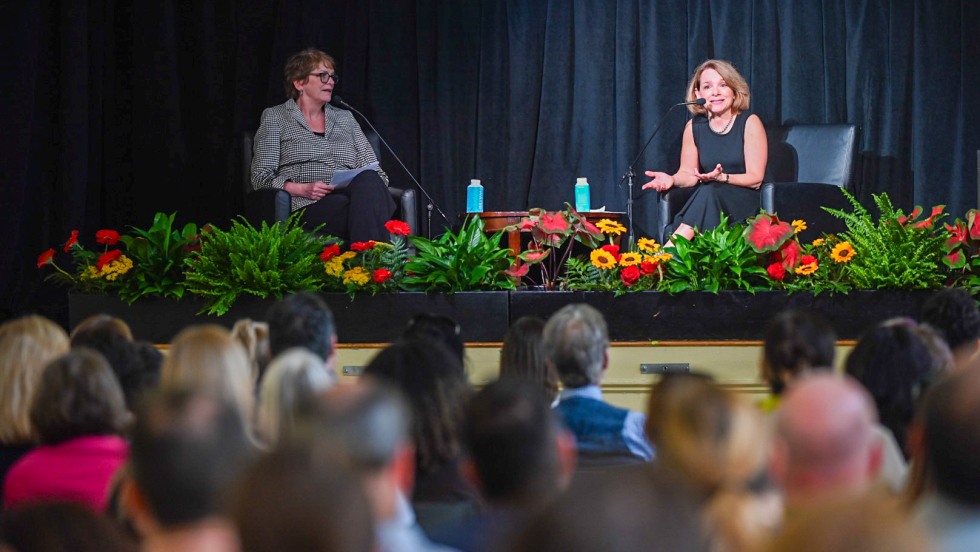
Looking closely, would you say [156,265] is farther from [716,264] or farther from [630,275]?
[716,264]

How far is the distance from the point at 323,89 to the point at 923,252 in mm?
2903

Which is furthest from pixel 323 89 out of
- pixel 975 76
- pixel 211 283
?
pixel 975 76

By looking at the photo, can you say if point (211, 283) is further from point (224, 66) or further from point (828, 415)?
point (828, 415)

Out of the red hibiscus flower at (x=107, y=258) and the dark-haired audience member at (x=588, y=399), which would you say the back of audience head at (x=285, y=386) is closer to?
the dark-haired audience member at (x=588, y=399)

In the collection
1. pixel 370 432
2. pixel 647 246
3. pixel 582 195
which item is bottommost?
pixel 370 432

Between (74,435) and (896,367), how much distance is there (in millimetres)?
1469

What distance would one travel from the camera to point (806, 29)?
6.29 metres

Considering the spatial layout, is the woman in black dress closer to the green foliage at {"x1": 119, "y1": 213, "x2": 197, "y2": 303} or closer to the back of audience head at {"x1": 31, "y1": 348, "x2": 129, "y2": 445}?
the green foliage at {"x1": 119, "y1": 213, "x2": 197, "y2": 303}

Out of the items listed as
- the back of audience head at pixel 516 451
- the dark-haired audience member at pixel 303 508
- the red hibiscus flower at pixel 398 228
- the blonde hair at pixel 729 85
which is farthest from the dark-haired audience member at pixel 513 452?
the blonde hair at pixel 729 85

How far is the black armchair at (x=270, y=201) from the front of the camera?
16.8 ft

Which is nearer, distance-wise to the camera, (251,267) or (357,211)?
(251,267)

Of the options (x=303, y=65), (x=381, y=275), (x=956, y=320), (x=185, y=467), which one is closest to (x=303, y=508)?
(x=185, y=467)

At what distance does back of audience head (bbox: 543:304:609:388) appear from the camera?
2.42 meters

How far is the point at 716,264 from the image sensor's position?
4.11 m
